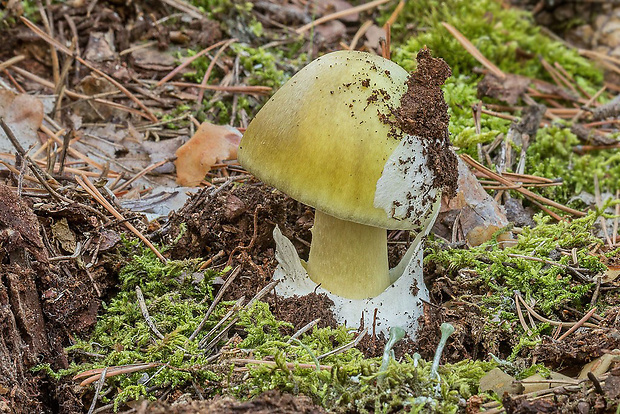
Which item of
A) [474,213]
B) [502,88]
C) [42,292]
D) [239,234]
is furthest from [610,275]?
[42,292]

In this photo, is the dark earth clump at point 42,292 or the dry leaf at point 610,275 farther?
the dry leaf at point 610,275

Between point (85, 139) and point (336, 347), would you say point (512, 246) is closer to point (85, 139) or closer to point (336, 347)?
point (336, 347)

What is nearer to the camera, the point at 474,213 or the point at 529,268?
the point at 529,268

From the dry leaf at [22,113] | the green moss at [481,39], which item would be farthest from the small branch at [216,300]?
the green moss at [481,39]

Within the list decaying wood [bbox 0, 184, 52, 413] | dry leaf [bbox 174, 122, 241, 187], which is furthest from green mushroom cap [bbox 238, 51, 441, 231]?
dry leaf [bbox 174, 122, 241, 187]

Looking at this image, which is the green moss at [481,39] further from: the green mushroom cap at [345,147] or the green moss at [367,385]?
the green moss at [367,385]

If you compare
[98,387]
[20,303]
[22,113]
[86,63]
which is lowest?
[98,387]

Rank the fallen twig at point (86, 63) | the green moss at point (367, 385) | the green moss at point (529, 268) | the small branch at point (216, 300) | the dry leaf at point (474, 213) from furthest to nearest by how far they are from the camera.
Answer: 1. the fallen twig at point (86, 63)
2. the dry leaf at point (474, 213)
3. the green moss at point (529, 268)
4. the small branch at point (216, 300)
5. the green moss at point (367, 385)

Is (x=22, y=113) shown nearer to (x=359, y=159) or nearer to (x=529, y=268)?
(x=359, y=159)
